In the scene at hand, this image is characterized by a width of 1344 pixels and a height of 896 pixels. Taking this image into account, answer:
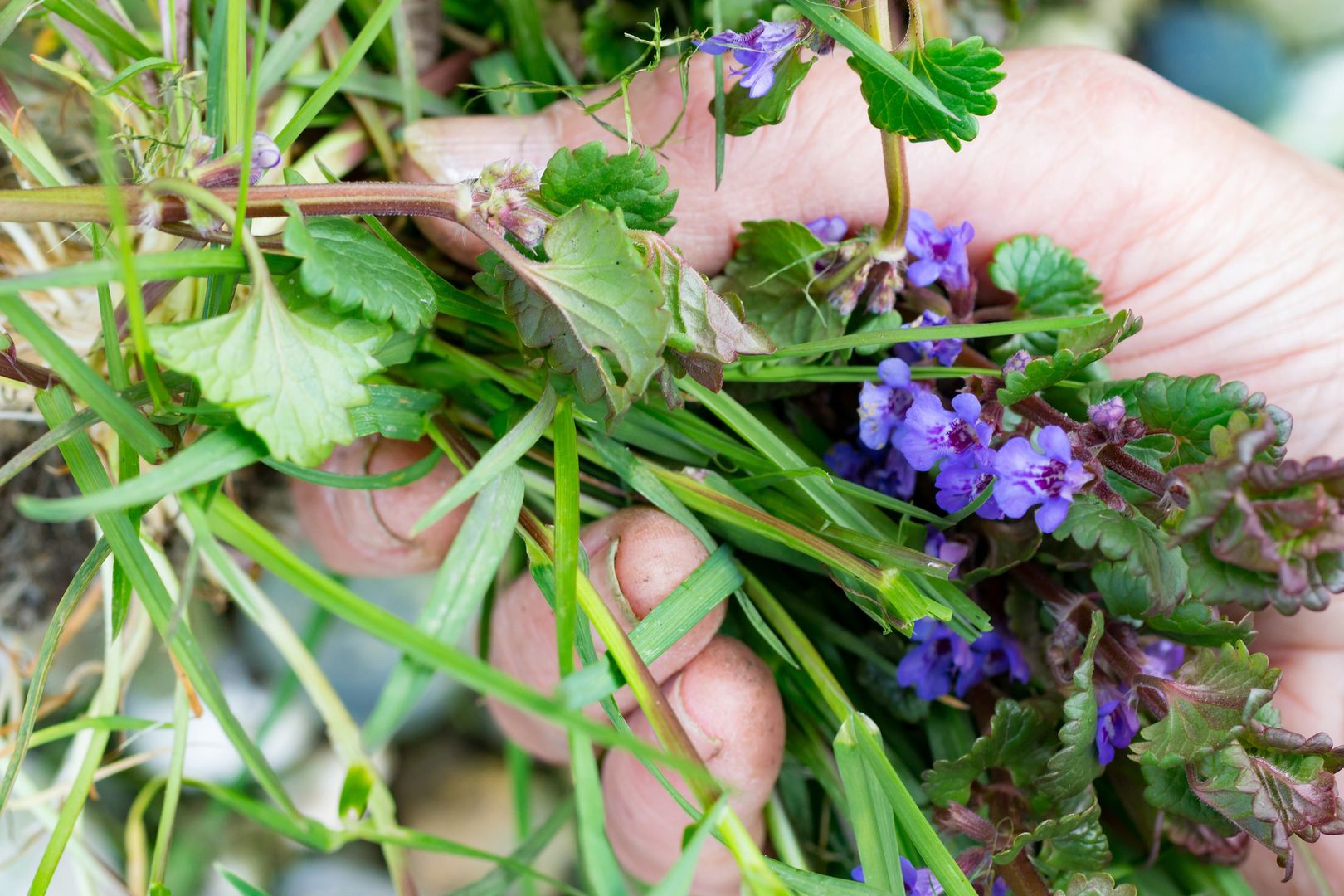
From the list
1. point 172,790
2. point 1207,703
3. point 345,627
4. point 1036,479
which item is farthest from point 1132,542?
point 345,627

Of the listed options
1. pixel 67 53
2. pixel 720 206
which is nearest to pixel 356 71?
pixel 67 53

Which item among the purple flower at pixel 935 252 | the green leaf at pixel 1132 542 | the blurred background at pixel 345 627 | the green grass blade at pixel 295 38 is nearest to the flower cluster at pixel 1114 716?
the green leaf at pixel 1132 542

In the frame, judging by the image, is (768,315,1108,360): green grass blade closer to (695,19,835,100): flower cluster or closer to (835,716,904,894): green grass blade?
(695,19,835,100): flower cluster

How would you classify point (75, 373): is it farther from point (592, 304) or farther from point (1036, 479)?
point (1036, 479)

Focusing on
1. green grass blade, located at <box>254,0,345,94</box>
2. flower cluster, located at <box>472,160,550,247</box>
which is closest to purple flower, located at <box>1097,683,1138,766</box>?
flower cluster, located at <box>472,160,550,247</box>

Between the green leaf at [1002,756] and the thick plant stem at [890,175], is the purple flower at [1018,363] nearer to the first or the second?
the thick plant stem at [890,175]

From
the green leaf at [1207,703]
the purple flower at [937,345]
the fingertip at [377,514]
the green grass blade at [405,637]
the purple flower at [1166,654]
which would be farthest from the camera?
the fingertip at [377,514]
